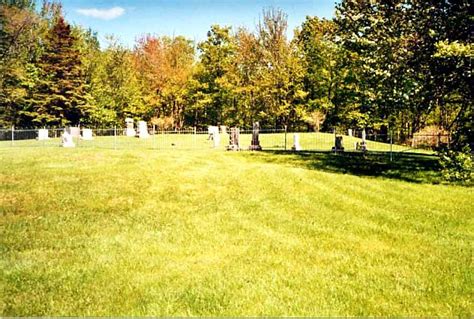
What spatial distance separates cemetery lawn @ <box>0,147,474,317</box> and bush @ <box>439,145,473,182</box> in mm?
647

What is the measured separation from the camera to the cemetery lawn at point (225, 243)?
19.1 feet

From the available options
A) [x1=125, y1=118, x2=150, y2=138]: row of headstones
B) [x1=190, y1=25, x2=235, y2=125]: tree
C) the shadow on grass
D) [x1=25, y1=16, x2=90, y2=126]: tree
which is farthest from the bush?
[x1=25, y1=16, x2=90, y2=126]: tree

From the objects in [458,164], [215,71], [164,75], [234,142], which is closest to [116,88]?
[164,75]

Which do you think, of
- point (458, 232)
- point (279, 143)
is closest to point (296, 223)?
point (458, 232)

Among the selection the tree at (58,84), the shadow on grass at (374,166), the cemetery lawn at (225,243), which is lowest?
the cemetery lawn at (225,243)

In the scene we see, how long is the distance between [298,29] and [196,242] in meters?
48.7

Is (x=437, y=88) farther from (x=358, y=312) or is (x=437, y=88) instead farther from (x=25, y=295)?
(x=25, y=295)

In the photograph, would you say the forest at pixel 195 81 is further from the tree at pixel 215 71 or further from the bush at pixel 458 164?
the bush at pixel 458 164

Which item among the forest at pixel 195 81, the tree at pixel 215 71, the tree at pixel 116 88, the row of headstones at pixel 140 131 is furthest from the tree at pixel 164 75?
the row of headstones at pixel 140 131

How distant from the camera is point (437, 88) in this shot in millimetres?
17078

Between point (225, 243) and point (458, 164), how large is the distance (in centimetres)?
1138

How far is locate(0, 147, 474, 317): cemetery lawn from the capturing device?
5.82 metres

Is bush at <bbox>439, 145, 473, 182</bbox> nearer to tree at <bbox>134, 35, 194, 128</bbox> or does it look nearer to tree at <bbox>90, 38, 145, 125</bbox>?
tree at <bbox>134, 35, 194, 128</bbox>

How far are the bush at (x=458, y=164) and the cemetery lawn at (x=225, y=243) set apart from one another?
2.12 feet
